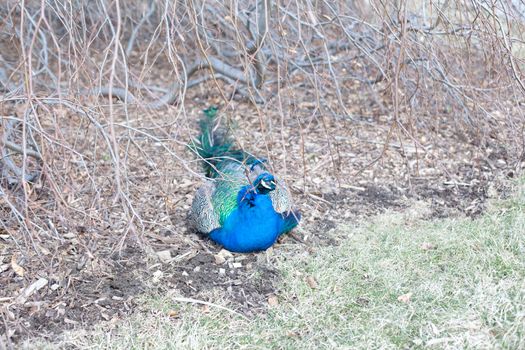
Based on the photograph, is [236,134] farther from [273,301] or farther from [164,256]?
[273,301]

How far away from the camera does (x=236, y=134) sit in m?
4.31

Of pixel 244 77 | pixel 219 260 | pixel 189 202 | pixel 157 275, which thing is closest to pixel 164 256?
pixel 157 275

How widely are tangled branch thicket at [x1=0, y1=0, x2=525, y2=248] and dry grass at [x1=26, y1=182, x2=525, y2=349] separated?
0.53 metres

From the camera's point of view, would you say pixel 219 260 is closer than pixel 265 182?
No

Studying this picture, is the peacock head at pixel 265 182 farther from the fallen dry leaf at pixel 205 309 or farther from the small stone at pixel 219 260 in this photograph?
the fallen dry leaf at pixel 205 309

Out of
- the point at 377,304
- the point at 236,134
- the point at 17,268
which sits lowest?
the point at 17,268

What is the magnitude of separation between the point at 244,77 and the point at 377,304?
1.69 meters

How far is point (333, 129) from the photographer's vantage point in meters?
5.17

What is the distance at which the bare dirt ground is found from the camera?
121 inches

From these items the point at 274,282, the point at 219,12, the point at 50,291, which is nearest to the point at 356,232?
the point at 274,282

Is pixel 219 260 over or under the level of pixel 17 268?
over

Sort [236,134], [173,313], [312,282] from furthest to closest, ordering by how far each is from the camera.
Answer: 1. [236,134]
2. [312,282]
3. [173,313]

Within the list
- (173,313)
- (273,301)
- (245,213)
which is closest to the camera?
(173,313)

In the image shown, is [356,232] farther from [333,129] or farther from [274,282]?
[333,129]
